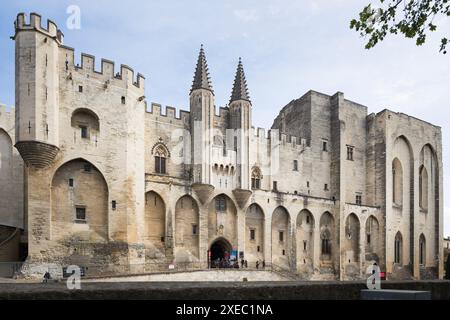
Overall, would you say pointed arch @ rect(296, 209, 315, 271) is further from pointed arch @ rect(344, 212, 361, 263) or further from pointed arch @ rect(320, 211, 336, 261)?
pointed arch @ rect(344, 212, 361, 263)

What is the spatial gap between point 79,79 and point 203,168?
10813mm

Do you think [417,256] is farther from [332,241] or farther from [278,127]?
[278,127]

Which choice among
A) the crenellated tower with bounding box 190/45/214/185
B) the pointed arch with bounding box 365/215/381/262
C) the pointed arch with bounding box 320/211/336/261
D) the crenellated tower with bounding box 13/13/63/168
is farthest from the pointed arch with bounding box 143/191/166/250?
the pointed arch with bounding box 365/215/381/262

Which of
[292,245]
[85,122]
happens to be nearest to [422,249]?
[292,245]

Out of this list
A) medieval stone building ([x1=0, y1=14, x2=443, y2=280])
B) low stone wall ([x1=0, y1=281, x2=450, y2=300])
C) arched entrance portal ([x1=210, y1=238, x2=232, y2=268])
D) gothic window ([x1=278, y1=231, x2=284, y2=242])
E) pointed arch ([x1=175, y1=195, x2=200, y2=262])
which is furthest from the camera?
gothic window ([x1=278, y1=231, x2=284, y2=242])

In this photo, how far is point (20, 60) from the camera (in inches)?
915

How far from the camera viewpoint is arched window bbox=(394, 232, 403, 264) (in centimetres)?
4418

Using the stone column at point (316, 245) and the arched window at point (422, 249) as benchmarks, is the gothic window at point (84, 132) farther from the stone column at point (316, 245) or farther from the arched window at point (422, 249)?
the arched window at point (422, 249)

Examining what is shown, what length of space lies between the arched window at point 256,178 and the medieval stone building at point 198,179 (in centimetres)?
11

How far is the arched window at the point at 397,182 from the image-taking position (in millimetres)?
45719

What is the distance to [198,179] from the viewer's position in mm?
30281

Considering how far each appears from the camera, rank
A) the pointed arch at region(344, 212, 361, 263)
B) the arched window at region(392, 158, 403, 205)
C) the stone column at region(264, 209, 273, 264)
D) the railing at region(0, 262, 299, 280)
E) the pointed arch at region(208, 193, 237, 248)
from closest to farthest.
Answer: the railing at region(0, 262, 299, 280), the pointed arch at region(208, 193, 237, 248), the stone column at region(264, 209, 273, 264), the pointed arch at region(344, 212, 361, 263), the arched window at region(392, 158, 403, 205)

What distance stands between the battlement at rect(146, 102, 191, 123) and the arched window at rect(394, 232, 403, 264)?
1102 inches

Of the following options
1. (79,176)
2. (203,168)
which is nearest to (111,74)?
(79,176)
